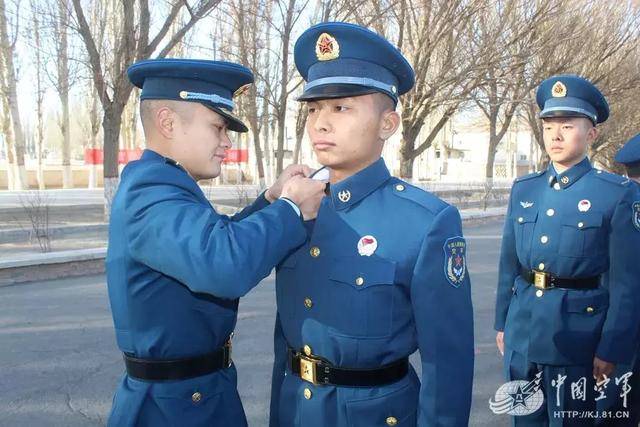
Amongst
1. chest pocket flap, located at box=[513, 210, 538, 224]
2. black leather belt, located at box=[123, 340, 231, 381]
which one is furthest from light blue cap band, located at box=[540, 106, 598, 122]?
black leather belt, located at box=[123, 340, 231, 381]

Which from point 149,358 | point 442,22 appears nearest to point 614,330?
point 149,358

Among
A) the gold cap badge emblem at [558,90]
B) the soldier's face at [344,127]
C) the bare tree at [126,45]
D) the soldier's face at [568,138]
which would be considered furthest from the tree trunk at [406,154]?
the soldier's face at [344,127]

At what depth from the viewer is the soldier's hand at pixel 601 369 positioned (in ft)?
9.41

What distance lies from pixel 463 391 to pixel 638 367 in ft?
6.16

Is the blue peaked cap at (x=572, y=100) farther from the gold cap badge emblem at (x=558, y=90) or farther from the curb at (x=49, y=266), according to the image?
the curb at (x=49, y=266)

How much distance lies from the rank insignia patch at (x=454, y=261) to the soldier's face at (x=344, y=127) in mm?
→ 398

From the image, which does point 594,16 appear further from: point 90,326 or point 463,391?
point 463,391

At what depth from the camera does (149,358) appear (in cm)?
193

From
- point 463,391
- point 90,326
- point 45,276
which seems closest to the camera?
point 463,391

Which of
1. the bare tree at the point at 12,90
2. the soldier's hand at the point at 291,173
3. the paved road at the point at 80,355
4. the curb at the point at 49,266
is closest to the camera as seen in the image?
the soldier's hand at the point at 291,173

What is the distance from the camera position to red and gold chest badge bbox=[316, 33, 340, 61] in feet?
6.26

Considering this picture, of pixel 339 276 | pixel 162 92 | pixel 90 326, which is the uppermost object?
pixel 162 92

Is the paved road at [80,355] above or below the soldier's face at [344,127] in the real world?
below

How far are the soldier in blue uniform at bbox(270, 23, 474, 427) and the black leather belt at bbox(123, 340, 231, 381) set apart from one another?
300 mm
